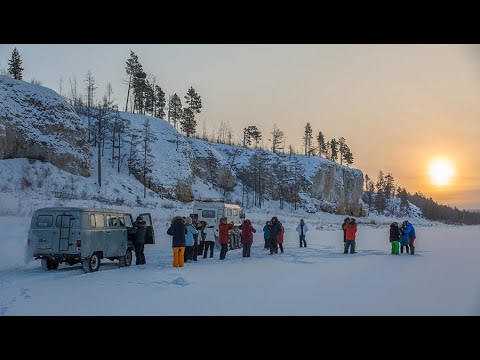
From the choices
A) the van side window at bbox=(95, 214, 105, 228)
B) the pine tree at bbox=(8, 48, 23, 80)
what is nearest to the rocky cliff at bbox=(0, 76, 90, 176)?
the pine tree at bbox=(8, 48, 23, 80)

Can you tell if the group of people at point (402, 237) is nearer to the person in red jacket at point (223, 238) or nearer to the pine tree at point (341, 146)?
the person in red jacket at point (223, 238)

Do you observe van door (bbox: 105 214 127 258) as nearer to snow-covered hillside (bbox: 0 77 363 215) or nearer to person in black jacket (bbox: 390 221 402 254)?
person in black jacket (bbox: 390 221 402 254)

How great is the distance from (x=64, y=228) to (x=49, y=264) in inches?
82.7

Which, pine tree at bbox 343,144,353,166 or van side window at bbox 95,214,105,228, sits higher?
pine tree at bbox 343,144,353,166

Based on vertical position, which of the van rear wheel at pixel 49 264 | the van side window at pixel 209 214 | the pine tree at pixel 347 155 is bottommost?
the van rear wheel at pixel 49 264

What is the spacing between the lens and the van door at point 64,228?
14.5 meters

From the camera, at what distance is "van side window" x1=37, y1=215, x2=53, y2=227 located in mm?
14695

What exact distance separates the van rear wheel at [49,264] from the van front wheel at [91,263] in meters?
1.52

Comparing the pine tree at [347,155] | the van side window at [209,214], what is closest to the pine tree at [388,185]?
the pine tree at [347,155]

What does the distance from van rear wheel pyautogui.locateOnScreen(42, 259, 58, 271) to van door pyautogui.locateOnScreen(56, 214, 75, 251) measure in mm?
1384

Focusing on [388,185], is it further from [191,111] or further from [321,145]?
[191,111]
